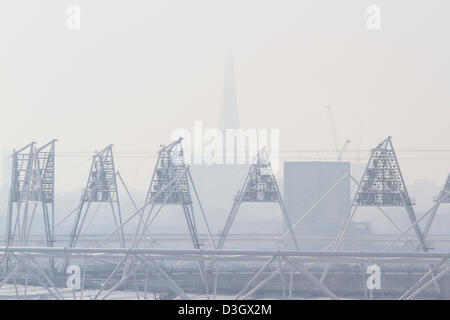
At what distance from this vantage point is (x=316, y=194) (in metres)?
144

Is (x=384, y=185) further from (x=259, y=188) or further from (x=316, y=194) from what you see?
(x=316, y=194)

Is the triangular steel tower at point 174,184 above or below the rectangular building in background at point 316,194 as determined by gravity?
above

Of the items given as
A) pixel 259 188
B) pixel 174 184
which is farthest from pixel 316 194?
pixel 174 184

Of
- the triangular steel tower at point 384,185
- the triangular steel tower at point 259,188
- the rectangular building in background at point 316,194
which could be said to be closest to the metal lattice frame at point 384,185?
the triangular steel tower at point 384,185

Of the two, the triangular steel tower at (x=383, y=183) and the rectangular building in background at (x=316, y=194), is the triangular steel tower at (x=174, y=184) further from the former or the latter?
the rectangular building in background at (x=316, y=194)

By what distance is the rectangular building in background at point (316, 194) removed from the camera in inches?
5536

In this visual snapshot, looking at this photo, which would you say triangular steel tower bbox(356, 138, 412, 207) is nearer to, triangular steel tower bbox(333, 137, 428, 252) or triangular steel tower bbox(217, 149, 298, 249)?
triangular steel tower bbox(333, 137, 428, 252)

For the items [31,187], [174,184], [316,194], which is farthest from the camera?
[316,194]

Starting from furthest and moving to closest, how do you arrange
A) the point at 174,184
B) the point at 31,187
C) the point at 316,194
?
the point at 316,194 < the point at 31,187 < the point at 174,184

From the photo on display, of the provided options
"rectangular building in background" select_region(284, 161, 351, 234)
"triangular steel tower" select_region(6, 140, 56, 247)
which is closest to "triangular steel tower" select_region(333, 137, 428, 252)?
"triangular steel tower" select_region(6, 140, 56, 247)

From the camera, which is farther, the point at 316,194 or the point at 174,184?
the point at 316,194

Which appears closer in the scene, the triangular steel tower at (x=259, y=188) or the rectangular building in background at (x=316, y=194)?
the triangular steel tower at (x=259, y=188)
